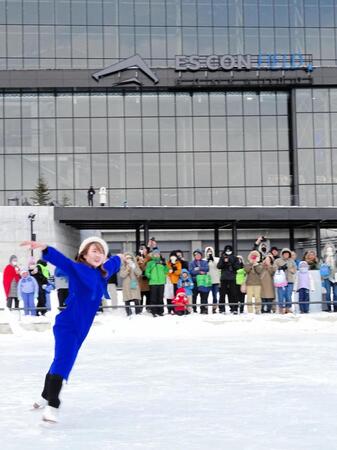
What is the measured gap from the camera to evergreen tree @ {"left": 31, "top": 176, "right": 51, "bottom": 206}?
41.1m

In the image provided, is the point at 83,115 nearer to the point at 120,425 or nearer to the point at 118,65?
the point at 118,65

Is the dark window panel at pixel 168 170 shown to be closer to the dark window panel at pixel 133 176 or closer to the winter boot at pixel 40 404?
the dark window panel at pixel 133 176

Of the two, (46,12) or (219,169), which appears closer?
(219,169)

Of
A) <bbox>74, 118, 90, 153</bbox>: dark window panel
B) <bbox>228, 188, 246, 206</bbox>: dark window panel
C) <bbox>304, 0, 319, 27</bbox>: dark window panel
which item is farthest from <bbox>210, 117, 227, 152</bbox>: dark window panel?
<bbox>304, 0, 319, 27</bbox>: dark window panel

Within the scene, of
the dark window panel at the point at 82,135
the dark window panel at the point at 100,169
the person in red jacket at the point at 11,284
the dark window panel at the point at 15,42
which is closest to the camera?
the person in red jacket at the point at 11,284

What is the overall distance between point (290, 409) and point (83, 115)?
42.9 m

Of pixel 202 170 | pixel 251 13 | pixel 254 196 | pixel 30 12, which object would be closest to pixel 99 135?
pixel 202 170

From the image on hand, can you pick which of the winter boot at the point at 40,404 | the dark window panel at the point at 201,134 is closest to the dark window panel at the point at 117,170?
the dark window panel at the point at 201,134

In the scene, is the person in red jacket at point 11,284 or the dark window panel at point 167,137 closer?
the person in red jacket at point 11,284

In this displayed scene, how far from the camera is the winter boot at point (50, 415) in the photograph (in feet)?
16.9

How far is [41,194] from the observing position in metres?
41.8

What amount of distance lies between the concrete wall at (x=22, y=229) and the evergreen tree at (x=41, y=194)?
3257mm

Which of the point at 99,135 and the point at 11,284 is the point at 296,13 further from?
the point at 11,284

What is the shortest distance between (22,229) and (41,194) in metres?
5.86
